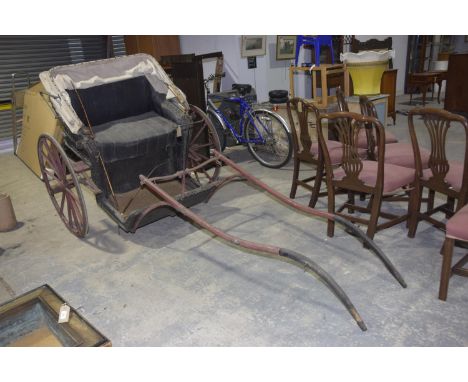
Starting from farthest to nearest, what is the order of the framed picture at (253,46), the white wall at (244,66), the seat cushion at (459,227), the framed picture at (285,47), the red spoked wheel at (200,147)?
1. the framed picture at (285,47)
2. the white wall at (244,66)
3. the framed picture at (253,46)
4. the red spoked wheel at (200,147)
5. the seat cushion at (459,227)

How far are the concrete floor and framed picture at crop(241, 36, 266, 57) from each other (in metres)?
3.51

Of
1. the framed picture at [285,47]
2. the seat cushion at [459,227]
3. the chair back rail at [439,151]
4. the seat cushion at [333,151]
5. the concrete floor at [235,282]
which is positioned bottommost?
the concrete floor at [235,282]

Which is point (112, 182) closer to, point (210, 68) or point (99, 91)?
point (99, 91)

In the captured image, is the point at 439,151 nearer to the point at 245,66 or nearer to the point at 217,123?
the point at 217,123

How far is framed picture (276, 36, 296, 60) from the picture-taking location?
688 centimetres

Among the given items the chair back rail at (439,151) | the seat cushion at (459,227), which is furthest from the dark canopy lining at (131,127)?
the seat cushion at (459,227)

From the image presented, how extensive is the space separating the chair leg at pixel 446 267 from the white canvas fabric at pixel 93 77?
2.44 metres

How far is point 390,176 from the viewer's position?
9.43ft

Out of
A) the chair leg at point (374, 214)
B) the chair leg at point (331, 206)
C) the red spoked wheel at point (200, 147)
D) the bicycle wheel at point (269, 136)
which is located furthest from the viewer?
the bicycle wheel at point (269, 136)

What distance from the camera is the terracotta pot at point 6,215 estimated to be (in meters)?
3.72

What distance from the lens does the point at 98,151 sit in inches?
126

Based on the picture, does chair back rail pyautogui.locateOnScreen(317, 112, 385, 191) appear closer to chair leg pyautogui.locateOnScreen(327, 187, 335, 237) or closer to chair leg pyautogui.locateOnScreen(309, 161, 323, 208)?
chair leg pyautogui.locateOnScreen(327, 187, 335, 237)

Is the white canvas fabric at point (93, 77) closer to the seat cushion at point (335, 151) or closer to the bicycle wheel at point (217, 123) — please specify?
the seat cushion at point (335, 151)

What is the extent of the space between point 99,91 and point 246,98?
220 centimetres
